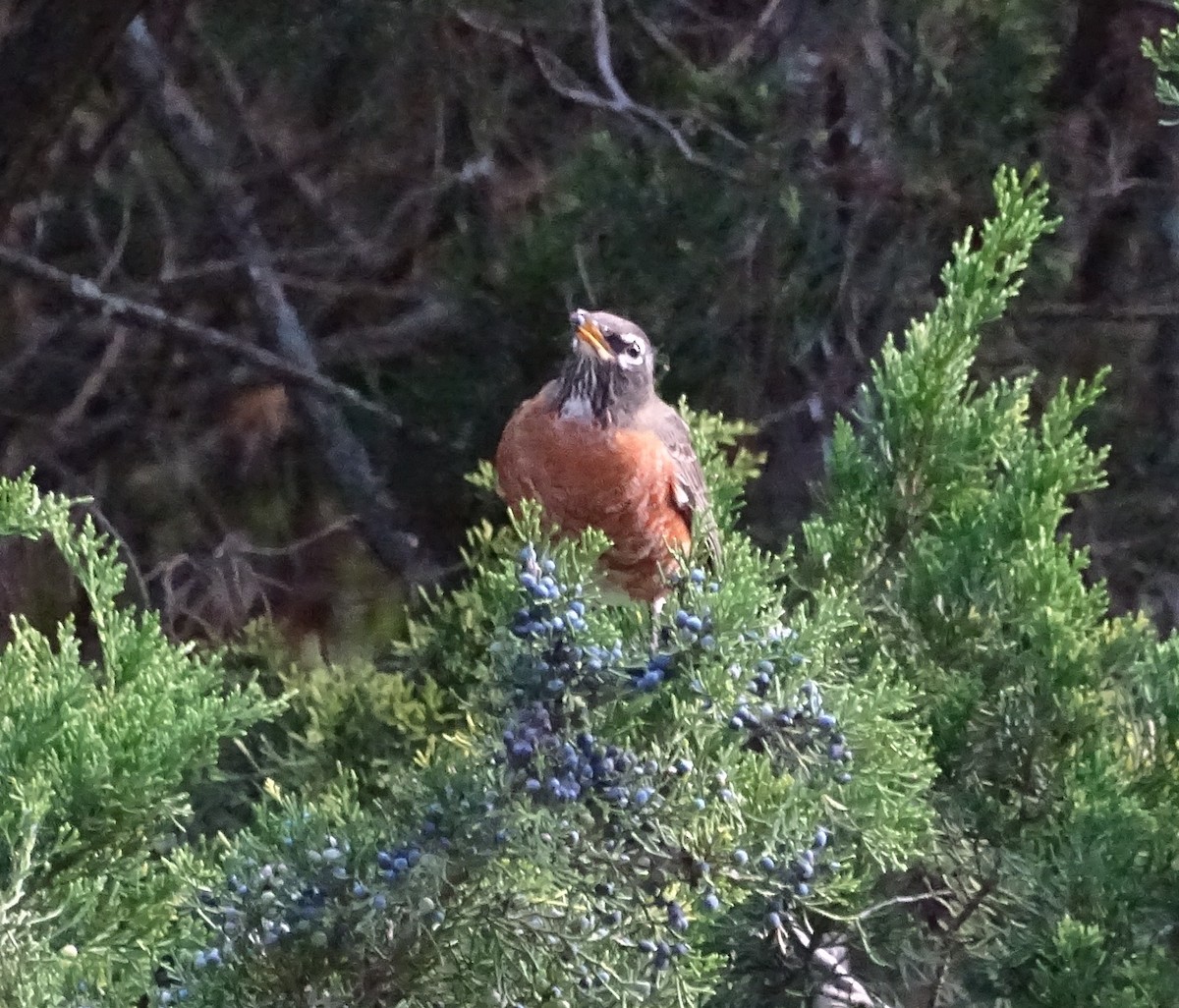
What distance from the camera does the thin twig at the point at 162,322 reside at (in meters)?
2.50

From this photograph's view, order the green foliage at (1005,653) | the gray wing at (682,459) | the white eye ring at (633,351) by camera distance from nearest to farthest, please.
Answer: the green foliage at (1005,653), the gray wing at (682,459), the white eye ring at (633,351)

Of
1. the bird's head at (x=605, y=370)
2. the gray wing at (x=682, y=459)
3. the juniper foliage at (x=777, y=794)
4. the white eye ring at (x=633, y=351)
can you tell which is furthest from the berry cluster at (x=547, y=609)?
the white eye ring at (x=633, y=351)

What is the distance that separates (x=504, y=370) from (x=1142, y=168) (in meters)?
1.17

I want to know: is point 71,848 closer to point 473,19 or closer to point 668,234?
point 668,234

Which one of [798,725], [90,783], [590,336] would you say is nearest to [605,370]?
[590,336]

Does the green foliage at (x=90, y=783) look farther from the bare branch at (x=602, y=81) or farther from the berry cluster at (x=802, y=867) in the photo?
the bare branch at (x=602, y=81)

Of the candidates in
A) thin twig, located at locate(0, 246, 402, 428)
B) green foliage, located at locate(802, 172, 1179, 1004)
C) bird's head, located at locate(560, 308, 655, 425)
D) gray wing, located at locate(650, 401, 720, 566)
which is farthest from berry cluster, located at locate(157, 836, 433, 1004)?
thin twig, located at locate(0, 246, 402, 428)

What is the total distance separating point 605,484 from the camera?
65.9 inches

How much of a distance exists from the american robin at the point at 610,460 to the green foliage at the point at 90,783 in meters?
0.59

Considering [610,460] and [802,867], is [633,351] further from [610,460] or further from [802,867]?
[802,867]

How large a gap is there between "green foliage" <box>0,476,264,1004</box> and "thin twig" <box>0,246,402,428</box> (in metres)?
1.40

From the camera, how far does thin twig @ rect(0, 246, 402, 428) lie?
2502 mm

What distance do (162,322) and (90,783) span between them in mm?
1705

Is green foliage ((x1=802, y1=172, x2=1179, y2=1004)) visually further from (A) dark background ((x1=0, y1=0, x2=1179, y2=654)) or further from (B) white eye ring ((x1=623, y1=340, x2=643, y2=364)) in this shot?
(A) dark background ((x1=0, y1=0, x2=1179, y2=654))
